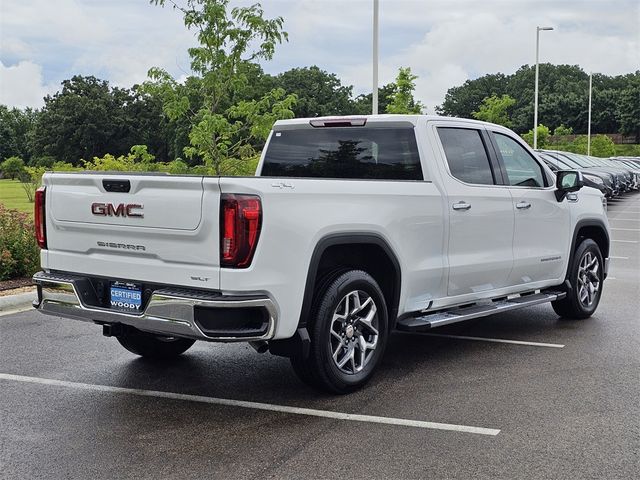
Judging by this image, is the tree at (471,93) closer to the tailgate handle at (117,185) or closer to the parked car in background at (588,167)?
the parked car in background at (588,167)

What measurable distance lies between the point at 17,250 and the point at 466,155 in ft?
21.0

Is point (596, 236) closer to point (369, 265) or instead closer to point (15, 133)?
point (369, 265)

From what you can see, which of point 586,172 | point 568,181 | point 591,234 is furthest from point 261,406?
point 586,172

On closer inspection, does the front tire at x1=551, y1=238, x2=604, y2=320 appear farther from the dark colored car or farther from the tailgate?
the dark colored car

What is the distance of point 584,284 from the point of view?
8.43 metres

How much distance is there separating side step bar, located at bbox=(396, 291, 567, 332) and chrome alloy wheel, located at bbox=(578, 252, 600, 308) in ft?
1.76

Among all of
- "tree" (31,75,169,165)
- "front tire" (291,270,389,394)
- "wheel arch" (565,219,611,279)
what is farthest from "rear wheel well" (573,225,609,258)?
"tree" (31,75,169,165)

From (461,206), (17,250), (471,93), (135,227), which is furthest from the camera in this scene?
(471,93)

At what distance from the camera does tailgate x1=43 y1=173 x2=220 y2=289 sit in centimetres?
483

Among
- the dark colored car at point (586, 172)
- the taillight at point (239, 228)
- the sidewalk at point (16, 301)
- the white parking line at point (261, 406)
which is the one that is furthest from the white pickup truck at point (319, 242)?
the dark colored car at point (586, 172)

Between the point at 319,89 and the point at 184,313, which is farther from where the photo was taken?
the point at 319,89

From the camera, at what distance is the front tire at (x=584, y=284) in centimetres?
820

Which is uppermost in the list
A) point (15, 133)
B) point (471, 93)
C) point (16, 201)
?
point (471, 93)

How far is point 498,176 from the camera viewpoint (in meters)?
7.08
